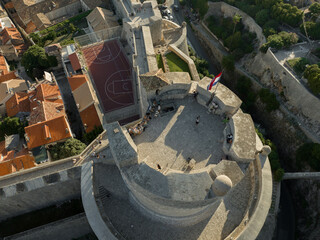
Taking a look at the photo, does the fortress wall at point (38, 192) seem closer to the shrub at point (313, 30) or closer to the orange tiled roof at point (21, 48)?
the orange tiled roof at point (21, 48)

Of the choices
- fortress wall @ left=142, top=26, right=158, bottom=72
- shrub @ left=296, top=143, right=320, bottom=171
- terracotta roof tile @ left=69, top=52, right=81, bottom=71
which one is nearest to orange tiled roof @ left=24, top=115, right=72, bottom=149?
terracotta roof tile @ left=69, top=52, right=81, bottom=71

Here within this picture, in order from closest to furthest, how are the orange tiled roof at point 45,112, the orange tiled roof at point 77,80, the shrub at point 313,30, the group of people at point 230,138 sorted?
1. the group of people at point 230,138
2. the orange tiled roof at point 45,112
3. the shrub at point 313,30
4. the orange tiled roof at point 77,80

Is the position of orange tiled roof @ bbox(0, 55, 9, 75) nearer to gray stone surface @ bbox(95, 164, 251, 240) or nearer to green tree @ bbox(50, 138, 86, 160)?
green tree @ bbox(50, 138, 86, 160)

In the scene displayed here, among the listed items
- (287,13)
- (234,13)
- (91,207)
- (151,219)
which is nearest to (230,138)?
(151,219)

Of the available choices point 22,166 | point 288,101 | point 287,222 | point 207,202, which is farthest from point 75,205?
point 288,101

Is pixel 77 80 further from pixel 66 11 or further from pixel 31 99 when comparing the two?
pixel 66 11

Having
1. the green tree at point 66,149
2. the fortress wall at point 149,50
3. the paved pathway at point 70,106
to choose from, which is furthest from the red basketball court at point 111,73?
the green tree at point 66,149

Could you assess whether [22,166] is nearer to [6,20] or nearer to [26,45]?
[26,45]
